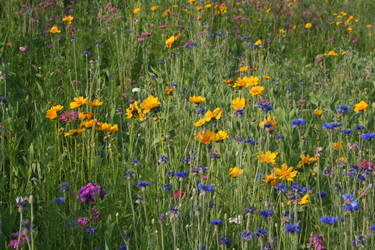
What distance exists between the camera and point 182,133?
2471mm

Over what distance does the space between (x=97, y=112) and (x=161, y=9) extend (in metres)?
2.66

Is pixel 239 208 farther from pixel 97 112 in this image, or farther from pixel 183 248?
pixel 97 112

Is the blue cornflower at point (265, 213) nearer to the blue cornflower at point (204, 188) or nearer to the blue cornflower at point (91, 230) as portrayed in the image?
the blue cornflower at point (204, 188)

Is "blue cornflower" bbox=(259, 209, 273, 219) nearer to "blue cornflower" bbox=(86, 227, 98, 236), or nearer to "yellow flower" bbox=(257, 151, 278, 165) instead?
"yellow flower" bbox=(257, 151, 278, 165)

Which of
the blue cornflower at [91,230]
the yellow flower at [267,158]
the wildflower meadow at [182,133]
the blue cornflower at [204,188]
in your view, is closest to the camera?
the blue cornflower at [204,188]

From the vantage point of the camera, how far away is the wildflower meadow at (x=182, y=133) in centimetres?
167

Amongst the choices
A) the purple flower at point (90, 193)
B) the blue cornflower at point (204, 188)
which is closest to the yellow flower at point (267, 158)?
the blue cornflower at point (204, 188)

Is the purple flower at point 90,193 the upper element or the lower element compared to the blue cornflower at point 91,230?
upper

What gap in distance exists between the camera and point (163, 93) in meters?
3.14

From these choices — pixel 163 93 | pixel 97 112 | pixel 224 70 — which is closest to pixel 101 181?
pixel 97 112

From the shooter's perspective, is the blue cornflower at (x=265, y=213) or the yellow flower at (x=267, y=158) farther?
the yellow flower at (x=267, y=158)

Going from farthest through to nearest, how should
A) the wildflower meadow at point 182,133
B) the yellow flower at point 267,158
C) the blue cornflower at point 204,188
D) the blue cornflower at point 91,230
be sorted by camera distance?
the yellow flower at point 267,158
the wildflower meadow at point 182,133
the blue cornflower at point 91,230
the blue cornflower at point 204,188

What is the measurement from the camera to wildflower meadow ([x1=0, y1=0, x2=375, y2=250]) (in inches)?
65.6

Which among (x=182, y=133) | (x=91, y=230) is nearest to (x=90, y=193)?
(x=91, y=230)
